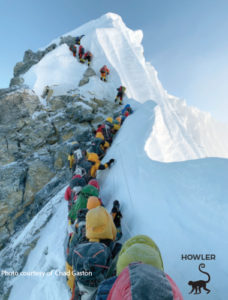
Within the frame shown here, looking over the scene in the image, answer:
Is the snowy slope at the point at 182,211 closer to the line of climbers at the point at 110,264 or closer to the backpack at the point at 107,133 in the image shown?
the line of climbers at the point at 110,264

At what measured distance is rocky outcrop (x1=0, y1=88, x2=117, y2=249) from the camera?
963 cm

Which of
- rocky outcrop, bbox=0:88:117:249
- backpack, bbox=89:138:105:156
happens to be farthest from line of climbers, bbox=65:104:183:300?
rocky outcrop, bbox=0:88:117:249

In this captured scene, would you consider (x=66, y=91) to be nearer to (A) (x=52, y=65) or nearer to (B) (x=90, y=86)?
(B) (x=90, y=86)

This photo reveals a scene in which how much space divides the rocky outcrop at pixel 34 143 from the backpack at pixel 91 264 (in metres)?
7.39

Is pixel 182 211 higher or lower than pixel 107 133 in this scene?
lower

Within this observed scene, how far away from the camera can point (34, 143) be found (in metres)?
11.5

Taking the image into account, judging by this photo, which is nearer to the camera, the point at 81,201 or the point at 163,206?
the point at 163,206

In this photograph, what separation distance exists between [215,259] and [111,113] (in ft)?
37.7

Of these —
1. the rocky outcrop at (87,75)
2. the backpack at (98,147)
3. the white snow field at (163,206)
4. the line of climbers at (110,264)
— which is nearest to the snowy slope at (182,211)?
the white snow field at (163,206)

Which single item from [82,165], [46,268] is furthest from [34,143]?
[46,268]

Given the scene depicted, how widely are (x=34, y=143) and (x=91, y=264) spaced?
1097cm

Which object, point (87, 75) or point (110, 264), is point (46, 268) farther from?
point (87, 75)

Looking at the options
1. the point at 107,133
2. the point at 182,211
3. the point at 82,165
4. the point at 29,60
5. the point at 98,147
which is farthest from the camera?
the point at 29,60

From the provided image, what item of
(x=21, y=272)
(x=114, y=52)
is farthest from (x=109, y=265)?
(x=114, y=52)
